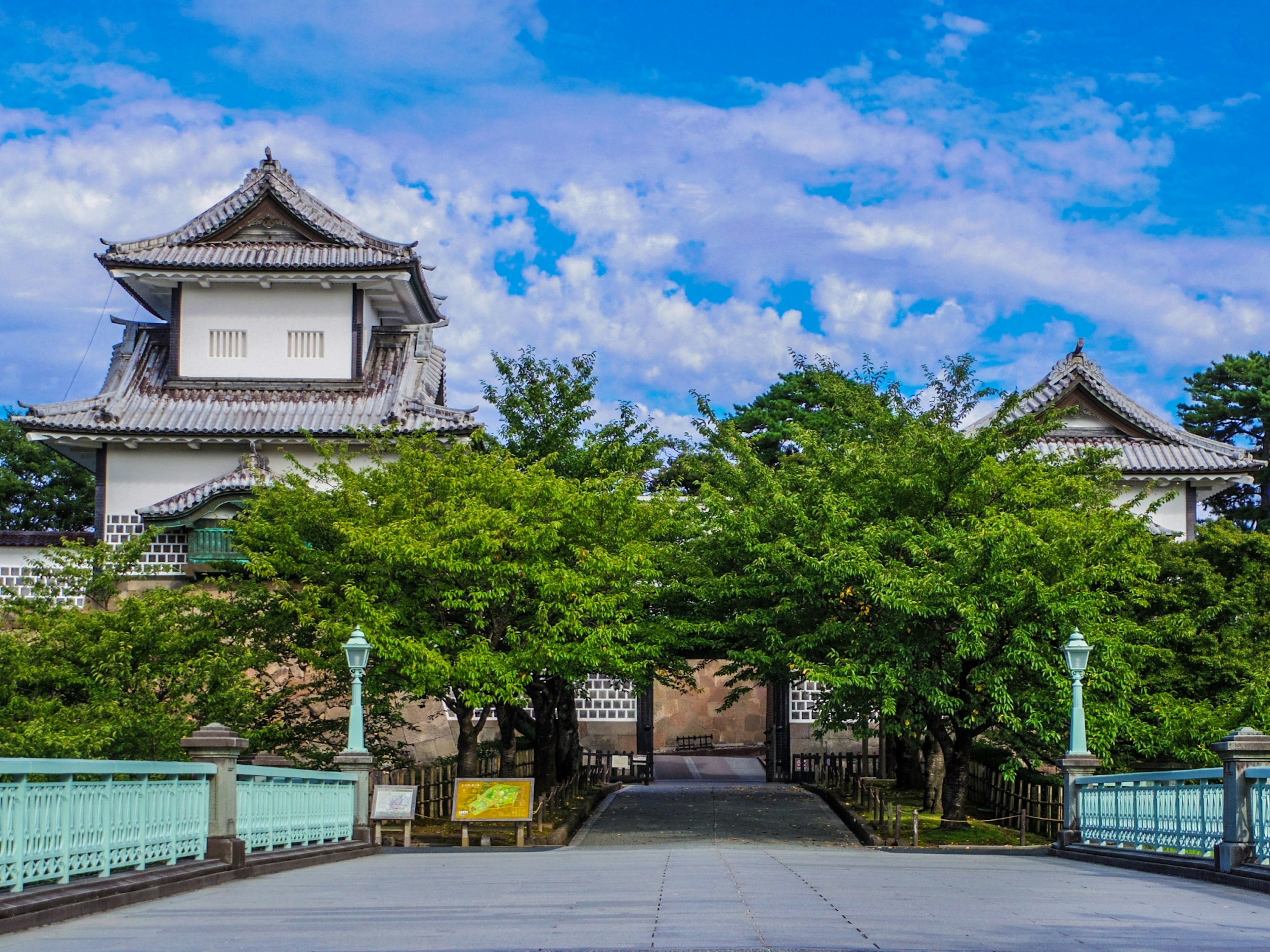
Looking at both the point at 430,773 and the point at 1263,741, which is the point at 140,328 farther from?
the point at 1263,741


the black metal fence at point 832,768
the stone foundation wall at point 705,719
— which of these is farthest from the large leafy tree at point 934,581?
the stone foundation wall at point 705,719

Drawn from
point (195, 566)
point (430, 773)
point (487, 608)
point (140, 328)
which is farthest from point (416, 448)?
point (140, 328)

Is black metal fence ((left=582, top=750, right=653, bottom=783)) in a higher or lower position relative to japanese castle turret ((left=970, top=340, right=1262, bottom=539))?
lower

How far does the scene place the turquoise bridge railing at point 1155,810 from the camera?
13.8 m

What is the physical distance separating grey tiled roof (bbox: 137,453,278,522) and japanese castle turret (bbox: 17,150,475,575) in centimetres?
7

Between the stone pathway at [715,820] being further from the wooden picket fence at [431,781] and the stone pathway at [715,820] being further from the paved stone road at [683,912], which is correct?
the paved stone road at [683,912]

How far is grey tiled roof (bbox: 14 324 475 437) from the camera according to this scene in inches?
1275

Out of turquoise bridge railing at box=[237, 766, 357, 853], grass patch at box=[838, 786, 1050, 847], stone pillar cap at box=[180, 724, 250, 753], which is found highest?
stone pillar cap at box=[180, 724, 250, 753]

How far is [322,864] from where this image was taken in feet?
52.7

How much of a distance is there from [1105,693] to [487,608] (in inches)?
437

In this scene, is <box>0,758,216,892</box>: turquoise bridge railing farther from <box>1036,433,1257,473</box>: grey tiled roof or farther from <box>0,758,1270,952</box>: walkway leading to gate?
<box>1036,433,1257,473</box>: grey tiled roof

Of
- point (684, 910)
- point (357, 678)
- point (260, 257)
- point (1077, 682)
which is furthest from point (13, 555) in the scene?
point (684, 910)

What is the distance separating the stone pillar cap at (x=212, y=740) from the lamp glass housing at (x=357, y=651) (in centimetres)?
664

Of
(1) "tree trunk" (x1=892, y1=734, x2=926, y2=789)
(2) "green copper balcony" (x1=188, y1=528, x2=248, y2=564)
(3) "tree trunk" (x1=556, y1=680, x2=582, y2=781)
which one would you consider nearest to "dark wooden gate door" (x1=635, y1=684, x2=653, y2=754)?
(3) "tree trunk" (x1=556, y1=680, x2=582, y2=781)
